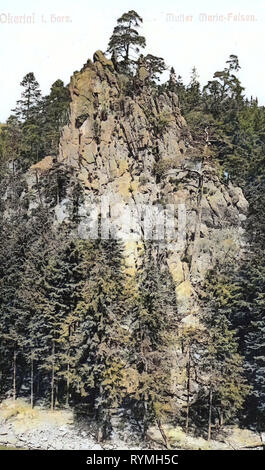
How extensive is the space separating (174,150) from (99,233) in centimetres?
1108

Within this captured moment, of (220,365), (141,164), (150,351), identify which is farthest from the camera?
(141,164)

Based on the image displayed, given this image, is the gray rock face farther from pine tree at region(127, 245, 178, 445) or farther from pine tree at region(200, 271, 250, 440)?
pine tree at region(127, 245, 178, 445)

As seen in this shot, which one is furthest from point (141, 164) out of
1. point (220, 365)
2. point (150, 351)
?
point (220, 365)

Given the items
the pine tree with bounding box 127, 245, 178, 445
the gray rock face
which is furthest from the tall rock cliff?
the pine tree with bounding box 127, 245, 178, 445

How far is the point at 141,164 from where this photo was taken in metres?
38.1

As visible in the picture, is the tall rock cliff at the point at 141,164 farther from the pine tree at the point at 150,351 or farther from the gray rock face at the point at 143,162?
the pine tree at the point at 150,351

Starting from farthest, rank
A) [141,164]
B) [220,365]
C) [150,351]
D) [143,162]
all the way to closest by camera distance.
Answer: [143,162], [141,164], [220,365], [150,351]

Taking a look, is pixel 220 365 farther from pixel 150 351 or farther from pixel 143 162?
pixel 143 162

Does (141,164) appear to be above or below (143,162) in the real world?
below

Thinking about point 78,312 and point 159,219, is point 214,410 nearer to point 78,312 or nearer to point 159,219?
point 78,312

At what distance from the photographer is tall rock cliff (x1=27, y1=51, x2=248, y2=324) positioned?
35.5 meters

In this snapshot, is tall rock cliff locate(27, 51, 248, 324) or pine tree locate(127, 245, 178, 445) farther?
tall rock cliff locate(27, 51, 248, 324)

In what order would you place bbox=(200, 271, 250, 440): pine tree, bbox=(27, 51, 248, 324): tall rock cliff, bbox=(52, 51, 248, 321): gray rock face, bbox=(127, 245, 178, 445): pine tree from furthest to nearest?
bbox=(52, 51, 248, 321): gray rock face < bbox=(27, 51, 248, 324): tall rock cliff < bbox=(200, 271, 250, 440): pine tree < bbox=(127, 245, 178, 445): pine tree

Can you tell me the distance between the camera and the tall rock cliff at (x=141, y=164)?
35.5 m
